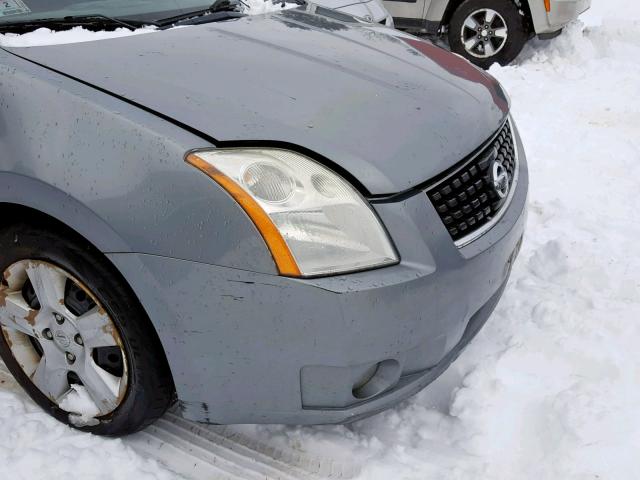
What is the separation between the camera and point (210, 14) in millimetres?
2508

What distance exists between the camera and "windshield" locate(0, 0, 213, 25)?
7.03 ft

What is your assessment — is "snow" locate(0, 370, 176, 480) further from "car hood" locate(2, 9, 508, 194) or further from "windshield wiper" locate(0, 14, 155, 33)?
"windshield wiper" locate(0, 14, 155, 33)

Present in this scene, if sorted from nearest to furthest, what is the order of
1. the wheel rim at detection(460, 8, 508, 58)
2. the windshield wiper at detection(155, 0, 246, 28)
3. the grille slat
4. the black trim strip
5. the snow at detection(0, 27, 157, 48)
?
1. the black trim strip
2. the grille slat
3. the snow at detection(0, 27, 157, 48)
4. the windshield wiper at detection(155, 0, 246, 28)
5. the wheel rim at detection(460, 8, 508, 58)

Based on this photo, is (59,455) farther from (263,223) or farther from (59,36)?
(59,36)

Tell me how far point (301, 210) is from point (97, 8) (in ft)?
4.17

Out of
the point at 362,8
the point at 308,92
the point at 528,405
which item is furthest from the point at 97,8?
the point at 362,8

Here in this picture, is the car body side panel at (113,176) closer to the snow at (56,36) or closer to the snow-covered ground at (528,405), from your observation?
the snow at (56,36)

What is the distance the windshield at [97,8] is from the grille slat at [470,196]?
127 cm

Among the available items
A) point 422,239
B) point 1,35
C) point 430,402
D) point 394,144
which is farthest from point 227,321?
point 1,35

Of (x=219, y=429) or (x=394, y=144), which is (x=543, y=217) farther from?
(x=219, y=429)

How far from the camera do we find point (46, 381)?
2117 mm

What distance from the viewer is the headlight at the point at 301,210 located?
62.1 inches

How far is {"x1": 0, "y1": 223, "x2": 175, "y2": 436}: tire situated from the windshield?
757 mm

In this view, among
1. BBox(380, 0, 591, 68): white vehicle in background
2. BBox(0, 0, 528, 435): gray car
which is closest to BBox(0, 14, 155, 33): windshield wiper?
BBox(0, 0, 528, 435): gray car
